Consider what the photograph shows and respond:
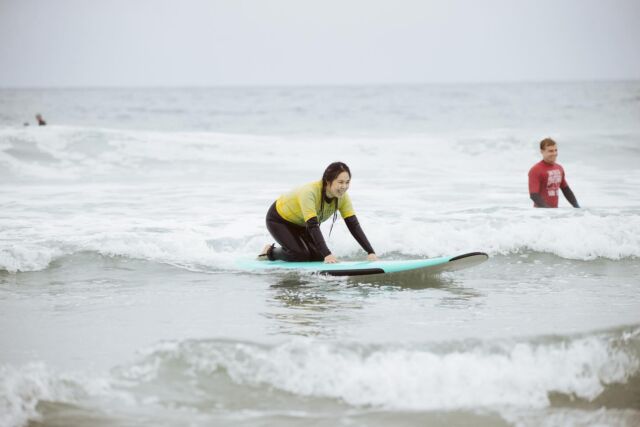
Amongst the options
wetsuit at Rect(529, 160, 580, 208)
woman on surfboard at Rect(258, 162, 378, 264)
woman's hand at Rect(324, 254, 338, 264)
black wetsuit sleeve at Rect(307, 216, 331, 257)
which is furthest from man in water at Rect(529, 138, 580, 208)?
black wetsuit sleeve at Rect(307, 216, 331, 257)

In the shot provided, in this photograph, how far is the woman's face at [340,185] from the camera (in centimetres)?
646

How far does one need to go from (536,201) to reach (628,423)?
4.68 metres

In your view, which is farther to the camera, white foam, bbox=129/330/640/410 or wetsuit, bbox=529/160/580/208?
wetsuit, bbox=529/160/580/208

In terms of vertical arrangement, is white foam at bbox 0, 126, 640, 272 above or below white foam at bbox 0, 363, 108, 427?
above

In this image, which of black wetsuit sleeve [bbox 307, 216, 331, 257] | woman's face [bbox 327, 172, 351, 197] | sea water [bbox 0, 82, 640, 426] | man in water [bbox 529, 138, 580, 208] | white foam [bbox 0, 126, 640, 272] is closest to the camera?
sea water [bbox 0, 82, 640, 426]

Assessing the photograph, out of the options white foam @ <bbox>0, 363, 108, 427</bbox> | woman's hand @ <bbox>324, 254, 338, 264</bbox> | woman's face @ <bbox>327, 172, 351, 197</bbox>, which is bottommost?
white foam @ <bbox>0, 363, 108, 427</bbox>

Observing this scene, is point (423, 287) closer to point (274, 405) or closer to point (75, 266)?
point (274, 405)

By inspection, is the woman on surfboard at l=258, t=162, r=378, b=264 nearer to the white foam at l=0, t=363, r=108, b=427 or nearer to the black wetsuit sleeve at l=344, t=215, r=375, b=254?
the black wetsuit sleeve at l=344, t=215, r=375, b=254

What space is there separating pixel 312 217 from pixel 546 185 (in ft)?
11.3

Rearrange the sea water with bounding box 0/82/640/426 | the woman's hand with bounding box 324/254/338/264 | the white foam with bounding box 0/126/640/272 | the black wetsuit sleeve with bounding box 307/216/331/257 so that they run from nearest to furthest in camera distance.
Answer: the sea water with bounding box 0/82/640/426
the black wetsuit sleeve with bounding box 307/216/331/257
the woman's hand with bounding box 324/254/338/264
the white foam with bounding box 0/126/640/272

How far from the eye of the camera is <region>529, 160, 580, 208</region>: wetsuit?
8.54m

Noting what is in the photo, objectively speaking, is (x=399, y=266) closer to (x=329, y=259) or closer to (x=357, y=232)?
(x=357, y=232)

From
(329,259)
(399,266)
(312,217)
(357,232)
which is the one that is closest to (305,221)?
(312,217)

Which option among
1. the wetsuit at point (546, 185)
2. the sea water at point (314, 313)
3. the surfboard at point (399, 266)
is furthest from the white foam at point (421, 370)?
the wetsuit at point (546, 185)
